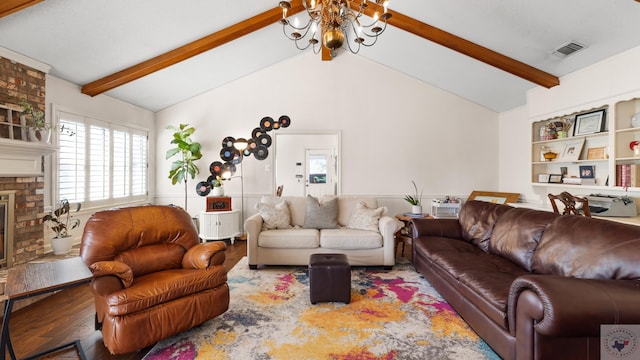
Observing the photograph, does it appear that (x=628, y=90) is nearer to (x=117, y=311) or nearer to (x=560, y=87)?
(x=560, y=87)

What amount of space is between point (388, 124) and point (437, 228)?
2.66 metres

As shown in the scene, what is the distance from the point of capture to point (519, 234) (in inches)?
98.1

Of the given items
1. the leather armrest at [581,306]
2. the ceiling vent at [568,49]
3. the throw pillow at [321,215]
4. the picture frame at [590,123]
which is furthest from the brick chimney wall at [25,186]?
the picture frame at [590,123]

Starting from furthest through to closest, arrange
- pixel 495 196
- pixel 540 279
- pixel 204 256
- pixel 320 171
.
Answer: pixel 320 171, pixel 495 196, pixel 204 256, pixel 540 279

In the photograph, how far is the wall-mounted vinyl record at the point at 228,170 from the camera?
525 cm

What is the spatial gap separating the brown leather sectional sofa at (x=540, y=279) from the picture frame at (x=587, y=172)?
1.56 meters

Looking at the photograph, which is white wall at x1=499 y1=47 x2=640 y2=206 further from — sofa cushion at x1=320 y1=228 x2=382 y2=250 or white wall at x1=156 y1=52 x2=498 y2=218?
sofa cushion at x1=320 y1=228 x2=382 y2=250

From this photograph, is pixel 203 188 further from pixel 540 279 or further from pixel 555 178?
pixel 555 178

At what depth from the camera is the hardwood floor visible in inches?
75.6

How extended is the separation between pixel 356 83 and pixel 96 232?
4.74m

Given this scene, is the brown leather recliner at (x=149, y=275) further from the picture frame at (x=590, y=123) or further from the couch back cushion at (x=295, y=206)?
the picture frame at (x=590, y=123)

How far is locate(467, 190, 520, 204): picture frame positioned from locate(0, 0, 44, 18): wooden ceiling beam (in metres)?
6.36

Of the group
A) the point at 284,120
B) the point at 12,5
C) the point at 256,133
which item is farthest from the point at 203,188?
A: the point at 12,5

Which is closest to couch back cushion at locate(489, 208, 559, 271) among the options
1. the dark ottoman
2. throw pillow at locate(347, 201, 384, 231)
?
throw pillow at locate(347, 201, 384, 231)
